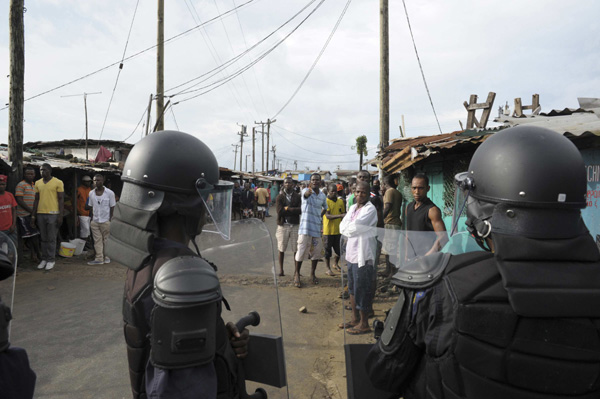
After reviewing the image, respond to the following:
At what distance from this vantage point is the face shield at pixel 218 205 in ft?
5.31

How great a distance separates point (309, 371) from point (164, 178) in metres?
2.81

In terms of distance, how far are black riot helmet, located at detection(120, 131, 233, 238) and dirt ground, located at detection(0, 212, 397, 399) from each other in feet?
1.81

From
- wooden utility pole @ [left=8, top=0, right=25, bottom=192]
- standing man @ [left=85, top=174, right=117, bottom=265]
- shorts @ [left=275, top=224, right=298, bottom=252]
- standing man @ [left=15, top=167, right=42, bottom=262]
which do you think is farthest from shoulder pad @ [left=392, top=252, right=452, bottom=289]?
wooden utility pole @ [left=8, top=0, right=25, bottom=192]

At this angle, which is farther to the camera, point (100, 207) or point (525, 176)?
point (100, 207)

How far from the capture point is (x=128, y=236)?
1433mm

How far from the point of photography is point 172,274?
3.80 ft

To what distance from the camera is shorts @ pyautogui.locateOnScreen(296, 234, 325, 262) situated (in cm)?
646

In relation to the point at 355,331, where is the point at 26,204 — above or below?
above

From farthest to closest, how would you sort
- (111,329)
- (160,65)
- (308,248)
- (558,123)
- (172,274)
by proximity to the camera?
(160,65), (308,248), (111,329), (558,123), (172,274)

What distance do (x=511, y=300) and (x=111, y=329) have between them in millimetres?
4544

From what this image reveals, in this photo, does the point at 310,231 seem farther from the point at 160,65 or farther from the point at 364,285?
the point at 160,65

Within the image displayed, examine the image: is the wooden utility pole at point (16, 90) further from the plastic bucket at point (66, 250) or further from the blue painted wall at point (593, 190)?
the blue painted wall at point (593, 190)

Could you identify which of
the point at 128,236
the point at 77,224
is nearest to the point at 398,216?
the point at 128,236

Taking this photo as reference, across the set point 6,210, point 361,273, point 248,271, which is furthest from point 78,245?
point 248,271
